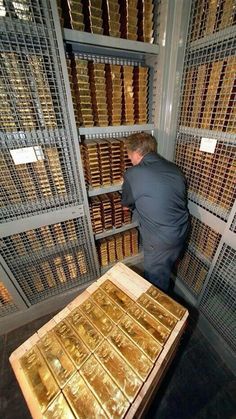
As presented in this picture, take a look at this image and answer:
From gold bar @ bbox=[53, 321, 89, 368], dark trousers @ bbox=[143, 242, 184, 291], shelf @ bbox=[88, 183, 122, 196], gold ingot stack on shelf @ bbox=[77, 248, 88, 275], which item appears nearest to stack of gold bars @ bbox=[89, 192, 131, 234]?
shelf @ bbox=[88, 183, 122, 196]

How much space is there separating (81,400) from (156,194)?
3.47ft

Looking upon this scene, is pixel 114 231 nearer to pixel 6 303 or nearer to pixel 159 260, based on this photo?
pixel 159 260

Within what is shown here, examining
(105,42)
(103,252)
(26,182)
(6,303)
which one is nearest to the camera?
(105,42)

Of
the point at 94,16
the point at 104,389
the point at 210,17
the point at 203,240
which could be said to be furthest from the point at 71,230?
the point at 210,17

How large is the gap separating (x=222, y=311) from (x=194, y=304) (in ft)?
1.07

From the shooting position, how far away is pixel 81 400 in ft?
2.17

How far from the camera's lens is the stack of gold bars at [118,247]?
170 centimetres

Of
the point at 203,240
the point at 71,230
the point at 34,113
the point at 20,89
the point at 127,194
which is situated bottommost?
the point at 203,240

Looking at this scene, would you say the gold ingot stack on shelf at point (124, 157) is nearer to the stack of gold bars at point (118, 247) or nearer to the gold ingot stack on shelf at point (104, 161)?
the gold ingot stack on shelf at point (104, 161)

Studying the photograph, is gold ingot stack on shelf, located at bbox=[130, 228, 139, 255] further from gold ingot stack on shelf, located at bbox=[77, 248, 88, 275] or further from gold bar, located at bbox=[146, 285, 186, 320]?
gold bar, located at bbox=[146, 285, 186, 320]

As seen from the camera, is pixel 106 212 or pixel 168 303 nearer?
pixel 168 303

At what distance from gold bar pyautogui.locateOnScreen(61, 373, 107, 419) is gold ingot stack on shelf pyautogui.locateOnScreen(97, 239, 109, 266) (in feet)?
3.30

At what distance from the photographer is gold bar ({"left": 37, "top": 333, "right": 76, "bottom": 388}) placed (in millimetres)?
720

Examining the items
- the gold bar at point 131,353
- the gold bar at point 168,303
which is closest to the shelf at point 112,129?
the gold bar at point 168,303
